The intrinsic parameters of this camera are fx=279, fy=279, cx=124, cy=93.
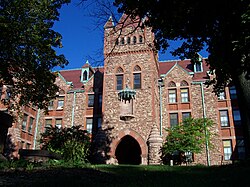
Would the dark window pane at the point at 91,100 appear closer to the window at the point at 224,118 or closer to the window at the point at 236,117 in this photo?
the window at the point at 224,118

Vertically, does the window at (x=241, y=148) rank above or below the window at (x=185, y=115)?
below

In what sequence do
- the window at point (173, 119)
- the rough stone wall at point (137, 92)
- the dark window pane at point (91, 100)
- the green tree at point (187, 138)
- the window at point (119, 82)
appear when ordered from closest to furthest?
the green tree at point (187, 138) < the rough stone wall at point (137, 92) < the window at point (119, 82) < the window at point (173, 119) < the dark window pane at point (91, 100)

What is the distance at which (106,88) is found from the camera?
27141 millimetres

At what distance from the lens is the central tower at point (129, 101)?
24438mm

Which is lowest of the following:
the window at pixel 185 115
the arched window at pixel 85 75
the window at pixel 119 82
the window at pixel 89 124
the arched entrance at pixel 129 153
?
the arched entrance at pixel 129 153

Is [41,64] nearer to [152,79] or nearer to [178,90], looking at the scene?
[152,79]

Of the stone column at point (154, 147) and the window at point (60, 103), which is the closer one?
the stone column at point (154, 147)

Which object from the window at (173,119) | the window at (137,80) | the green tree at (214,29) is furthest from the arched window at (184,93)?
the green tree at (214,29)

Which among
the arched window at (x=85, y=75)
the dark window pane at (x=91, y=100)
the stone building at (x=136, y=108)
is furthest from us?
the arched window at (x=85, y=75)

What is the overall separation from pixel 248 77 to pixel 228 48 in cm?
142

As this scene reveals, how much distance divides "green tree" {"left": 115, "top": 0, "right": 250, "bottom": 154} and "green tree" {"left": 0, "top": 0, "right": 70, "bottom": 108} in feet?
19.2

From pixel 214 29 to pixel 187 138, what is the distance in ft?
47.7

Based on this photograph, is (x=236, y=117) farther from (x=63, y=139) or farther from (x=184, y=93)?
(x=63, y=139)

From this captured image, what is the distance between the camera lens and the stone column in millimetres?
23016
